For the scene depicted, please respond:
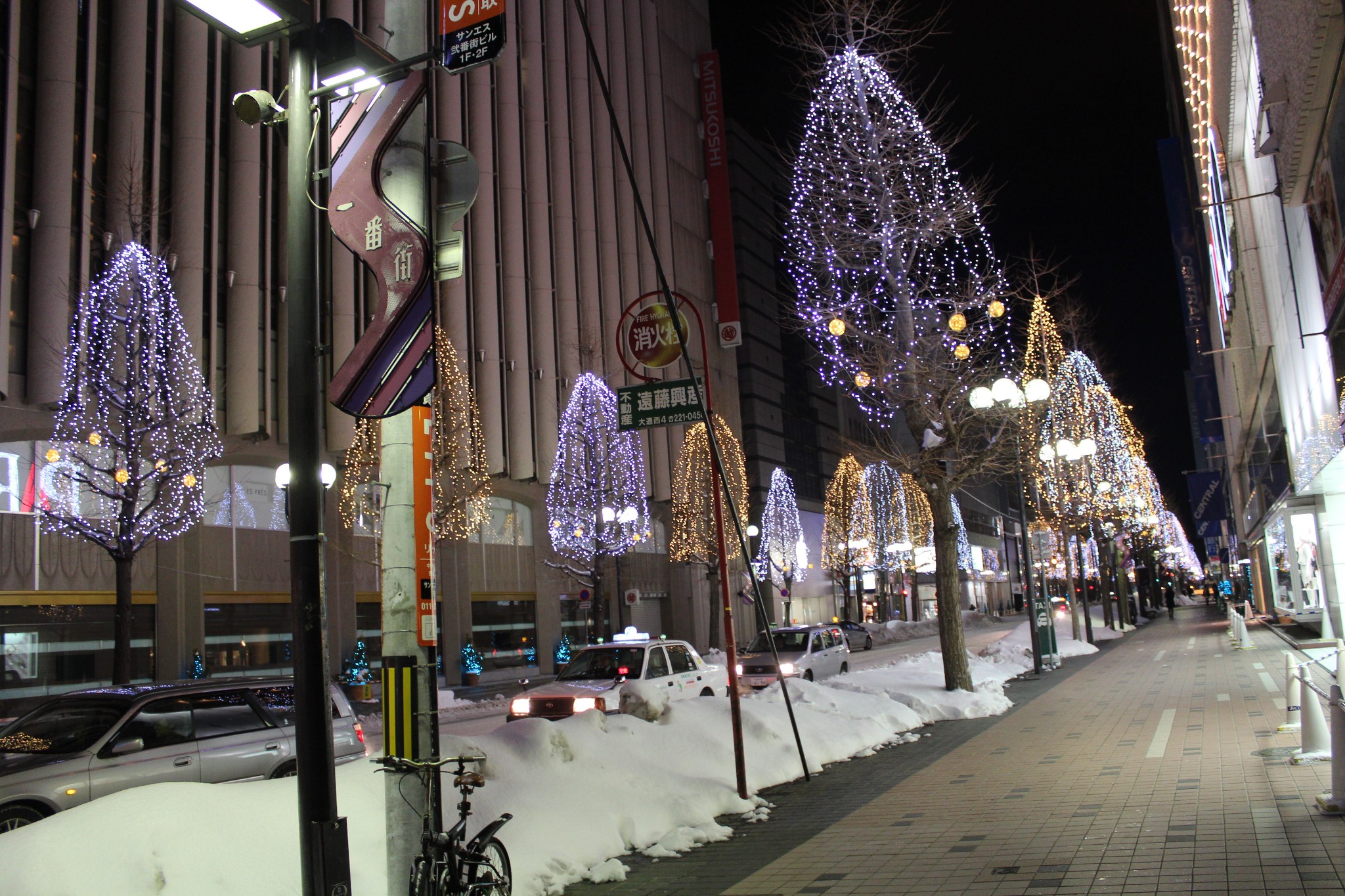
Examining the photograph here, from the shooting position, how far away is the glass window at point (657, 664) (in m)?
16.2

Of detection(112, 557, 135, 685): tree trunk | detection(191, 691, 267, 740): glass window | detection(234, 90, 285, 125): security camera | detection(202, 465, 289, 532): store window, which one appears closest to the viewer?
detection(234, 90, 285, 125): security camera

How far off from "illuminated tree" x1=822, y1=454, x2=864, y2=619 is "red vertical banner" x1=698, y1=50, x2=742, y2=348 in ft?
33.9

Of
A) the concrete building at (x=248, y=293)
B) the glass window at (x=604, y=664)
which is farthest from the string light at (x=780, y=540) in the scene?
the glass window at (x=604, y=664)

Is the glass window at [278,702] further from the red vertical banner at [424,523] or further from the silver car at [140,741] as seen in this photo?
the red vertical banner at [424,523]

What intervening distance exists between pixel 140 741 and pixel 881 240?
49.8ft

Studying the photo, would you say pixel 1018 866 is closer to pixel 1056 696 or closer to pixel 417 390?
Answer: pixel 417 390

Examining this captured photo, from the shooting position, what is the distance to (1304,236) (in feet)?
53.2

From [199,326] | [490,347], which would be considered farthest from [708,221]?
[199,326]

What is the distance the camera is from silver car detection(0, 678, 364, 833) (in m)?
8.60

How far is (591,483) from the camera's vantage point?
118ft

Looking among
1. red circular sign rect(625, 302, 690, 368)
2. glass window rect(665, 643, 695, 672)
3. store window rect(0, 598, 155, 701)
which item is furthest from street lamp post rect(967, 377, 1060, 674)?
store window rect(0, 598, 155, 701)

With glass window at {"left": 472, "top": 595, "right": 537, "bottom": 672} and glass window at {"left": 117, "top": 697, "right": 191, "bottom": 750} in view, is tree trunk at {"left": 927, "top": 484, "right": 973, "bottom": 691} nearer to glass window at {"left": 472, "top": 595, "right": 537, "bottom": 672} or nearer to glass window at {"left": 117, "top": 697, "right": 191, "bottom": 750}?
glass window at {"left": 117, "top": 697, "right": 191, "bottom": 750}

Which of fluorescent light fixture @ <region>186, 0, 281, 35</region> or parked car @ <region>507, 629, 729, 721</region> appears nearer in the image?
fluorescent light fixture @ <region>186, 0, 281, 35</region>

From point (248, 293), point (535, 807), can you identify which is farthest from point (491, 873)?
point (248, 293)
